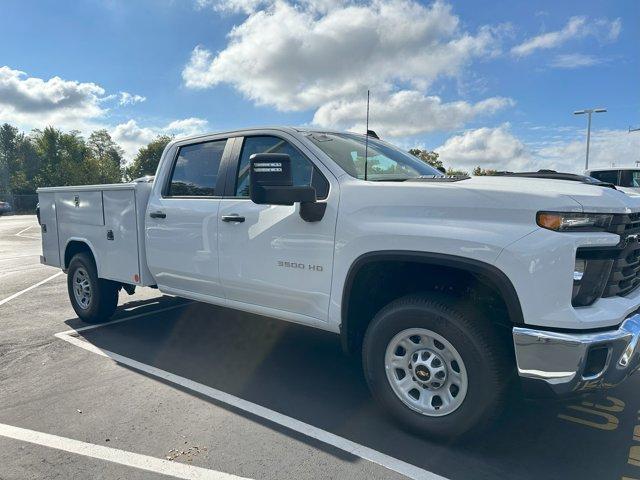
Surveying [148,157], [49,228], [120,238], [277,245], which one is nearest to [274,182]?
[277,245]

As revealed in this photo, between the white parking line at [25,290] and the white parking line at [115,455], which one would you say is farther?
the white parking line at [25,290]

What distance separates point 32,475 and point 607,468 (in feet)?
10.8

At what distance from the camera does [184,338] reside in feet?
17.1

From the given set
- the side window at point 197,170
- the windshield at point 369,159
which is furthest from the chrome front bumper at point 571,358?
the side window at point 197,170

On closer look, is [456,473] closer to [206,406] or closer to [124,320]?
[206,406]

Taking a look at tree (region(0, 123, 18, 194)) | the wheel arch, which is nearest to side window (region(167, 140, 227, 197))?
the wheel arch

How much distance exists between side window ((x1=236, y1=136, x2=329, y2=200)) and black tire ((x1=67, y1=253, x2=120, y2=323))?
8.51 feet

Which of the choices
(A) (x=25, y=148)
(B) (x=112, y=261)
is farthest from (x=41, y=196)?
(A) (x=25, y=148)

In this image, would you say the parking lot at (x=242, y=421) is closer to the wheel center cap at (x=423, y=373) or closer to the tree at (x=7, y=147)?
the wheel center cap at (x=423, y=373)

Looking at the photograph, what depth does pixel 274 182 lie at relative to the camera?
9.96 ft

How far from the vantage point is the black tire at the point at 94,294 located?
18.2ft

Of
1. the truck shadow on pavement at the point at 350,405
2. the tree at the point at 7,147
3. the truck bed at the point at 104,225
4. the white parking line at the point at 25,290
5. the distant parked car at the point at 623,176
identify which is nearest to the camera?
the truck shadow on pavement at the point at 350,405

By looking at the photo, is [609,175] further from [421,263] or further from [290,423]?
[290,423]

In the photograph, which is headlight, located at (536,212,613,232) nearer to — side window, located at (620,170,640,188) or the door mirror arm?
the door mirror arm
